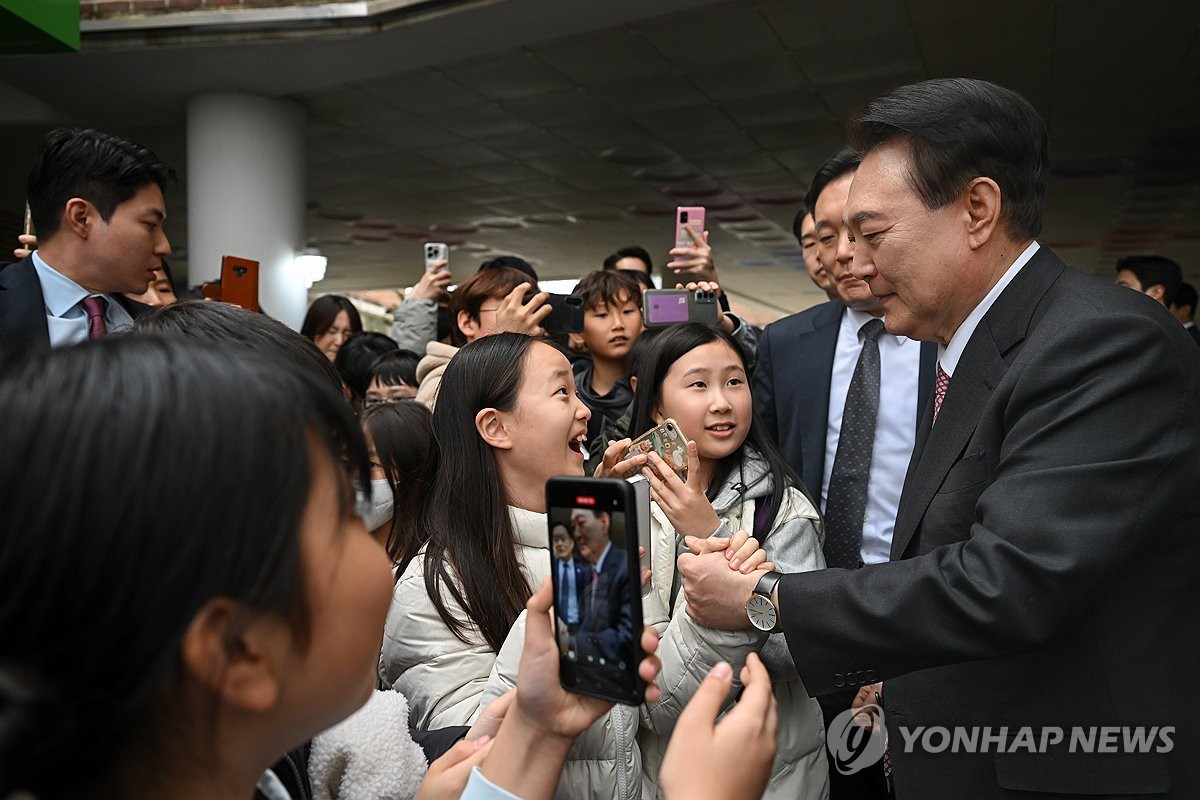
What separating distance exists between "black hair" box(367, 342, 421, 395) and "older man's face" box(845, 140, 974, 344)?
2.63 metres

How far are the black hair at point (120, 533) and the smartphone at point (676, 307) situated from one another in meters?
2.70

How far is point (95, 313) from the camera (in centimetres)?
305

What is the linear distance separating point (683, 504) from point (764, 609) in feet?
1.44

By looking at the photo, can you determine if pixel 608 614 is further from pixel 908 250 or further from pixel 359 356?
pixel 359 356

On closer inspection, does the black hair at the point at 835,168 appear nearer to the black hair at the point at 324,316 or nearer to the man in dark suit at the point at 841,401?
the man in dark suit at the point at 841,401

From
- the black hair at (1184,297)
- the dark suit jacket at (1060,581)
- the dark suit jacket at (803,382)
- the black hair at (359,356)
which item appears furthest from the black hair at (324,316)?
the black hair at (1184,297)

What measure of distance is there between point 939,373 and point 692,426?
85cm

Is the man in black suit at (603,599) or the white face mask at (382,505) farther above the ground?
the man in black suit at (603,599)

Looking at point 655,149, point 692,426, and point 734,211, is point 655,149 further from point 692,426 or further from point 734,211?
point 692,426

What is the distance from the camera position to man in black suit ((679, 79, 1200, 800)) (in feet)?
5.05

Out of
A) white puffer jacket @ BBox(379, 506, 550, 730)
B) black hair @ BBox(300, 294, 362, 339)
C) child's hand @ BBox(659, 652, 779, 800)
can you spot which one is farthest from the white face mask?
black hair @ BBox(300, 294, 362, 339)

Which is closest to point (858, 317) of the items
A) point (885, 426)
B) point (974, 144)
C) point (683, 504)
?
point (885, 426)

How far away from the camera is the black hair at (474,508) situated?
194cm

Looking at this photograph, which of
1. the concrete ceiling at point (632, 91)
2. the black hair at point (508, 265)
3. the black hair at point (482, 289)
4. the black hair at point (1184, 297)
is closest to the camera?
the black hair at point (482, 289)
